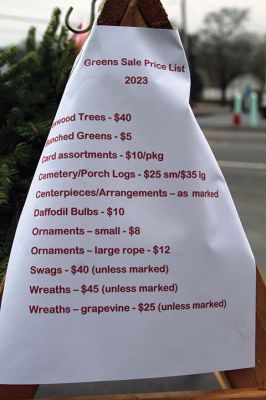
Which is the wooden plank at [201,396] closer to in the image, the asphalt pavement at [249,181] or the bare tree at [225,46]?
the asphalt pavement at [249,181]

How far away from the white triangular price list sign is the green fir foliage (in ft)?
1.43

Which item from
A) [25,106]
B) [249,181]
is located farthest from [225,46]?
[25,106]

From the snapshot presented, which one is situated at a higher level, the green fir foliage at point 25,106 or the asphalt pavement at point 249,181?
the green fir foliage at point 25,106

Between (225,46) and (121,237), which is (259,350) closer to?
(121,237)

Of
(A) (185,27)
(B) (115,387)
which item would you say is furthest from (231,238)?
(A) (185,27)

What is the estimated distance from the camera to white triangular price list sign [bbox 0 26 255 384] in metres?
1.25

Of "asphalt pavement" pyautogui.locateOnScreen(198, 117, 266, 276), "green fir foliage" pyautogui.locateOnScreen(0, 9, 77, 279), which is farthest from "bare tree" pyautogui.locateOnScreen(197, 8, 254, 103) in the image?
"green fir foliage" pyautogui.locateOnScreen(0, 9, 77, 279)

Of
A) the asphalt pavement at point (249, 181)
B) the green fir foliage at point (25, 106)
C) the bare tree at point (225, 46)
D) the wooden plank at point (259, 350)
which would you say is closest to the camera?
the wooden plank at point (259, 350)

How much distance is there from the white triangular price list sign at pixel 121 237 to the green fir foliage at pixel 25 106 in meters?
0.44

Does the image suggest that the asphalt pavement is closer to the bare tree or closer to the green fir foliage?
the green fir foliage

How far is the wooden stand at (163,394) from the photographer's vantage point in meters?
1.30

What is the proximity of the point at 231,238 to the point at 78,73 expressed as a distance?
53 centimetres

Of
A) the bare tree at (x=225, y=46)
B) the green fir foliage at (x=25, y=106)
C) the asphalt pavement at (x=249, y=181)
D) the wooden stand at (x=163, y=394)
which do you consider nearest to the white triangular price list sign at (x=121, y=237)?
the wooden stand at (x=163, y=394)

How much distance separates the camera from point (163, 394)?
1.35 m
